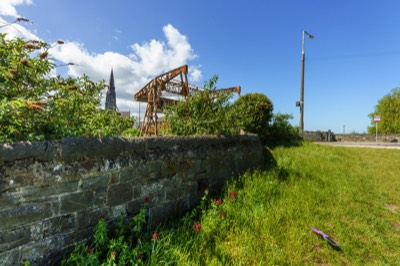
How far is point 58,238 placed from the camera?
1.86m

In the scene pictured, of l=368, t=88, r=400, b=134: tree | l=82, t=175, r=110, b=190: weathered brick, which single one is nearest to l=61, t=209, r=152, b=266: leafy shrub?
l=82, t=175, r=110, b=190: weathered brick

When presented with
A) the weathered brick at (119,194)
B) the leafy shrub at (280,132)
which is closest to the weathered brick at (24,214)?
the weathered brick at (119,194)

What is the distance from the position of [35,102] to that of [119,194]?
1.13 meters

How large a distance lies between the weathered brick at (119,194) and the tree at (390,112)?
3320 cm

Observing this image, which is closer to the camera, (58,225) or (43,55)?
(58,225)

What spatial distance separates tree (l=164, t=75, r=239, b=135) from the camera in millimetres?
3898

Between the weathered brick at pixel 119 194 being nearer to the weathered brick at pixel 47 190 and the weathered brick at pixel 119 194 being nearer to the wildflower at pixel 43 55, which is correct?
the weathered brick at pixel 47 190

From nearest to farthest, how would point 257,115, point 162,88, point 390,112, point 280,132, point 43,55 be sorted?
point 43,55
point 257,115
point 280,132
point 162,88
point 390,112

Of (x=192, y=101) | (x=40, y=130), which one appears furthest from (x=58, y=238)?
(x=192, y=101)

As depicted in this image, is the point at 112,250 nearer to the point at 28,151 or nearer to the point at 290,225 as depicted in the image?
the point at 28,151

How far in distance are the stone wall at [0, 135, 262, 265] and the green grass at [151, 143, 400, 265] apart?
1.58 feet

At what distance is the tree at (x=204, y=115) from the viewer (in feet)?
12.8

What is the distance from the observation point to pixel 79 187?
6.48 ft

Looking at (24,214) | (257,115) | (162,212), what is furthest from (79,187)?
(257,115)
